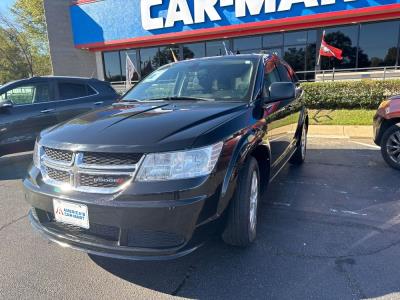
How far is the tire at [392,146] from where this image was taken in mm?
5277

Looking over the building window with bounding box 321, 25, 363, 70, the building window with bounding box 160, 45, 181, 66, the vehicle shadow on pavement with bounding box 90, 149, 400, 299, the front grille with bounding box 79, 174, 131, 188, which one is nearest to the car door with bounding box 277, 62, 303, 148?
the vehicle shadow on pavement with bounding box 90, 149, 400, 299

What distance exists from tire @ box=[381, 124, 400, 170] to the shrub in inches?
203

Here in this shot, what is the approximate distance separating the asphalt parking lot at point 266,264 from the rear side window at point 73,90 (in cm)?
336

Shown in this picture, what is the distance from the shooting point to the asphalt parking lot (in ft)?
8.39

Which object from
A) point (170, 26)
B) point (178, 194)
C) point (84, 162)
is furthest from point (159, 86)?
point (170, 26)

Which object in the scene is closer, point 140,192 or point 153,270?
Answer: point 140,192

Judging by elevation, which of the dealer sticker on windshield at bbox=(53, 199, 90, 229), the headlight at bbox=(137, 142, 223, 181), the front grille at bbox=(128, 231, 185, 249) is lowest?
the front grille at bbox=(128, 231, 185, 249)

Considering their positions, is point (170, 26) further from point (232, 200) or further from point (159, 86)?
point (232, 200)

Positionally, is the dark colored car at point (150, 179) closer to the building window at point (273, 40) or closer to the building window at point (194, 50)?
the building window at point (273, 40)

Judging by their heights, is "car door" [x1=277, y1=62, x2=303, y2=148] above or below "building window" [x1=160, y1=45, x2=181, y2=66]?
below

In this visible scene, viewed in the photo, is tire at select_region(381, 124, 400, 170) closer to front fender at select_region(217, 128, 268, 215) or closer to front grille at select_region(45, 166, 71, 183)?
front fender at select_region(217, 128, 268, 215)

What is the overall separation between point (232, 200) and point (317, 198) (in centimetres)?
209

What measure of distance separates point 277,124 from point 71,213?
245cm

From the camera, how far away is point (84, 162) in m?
2.44
